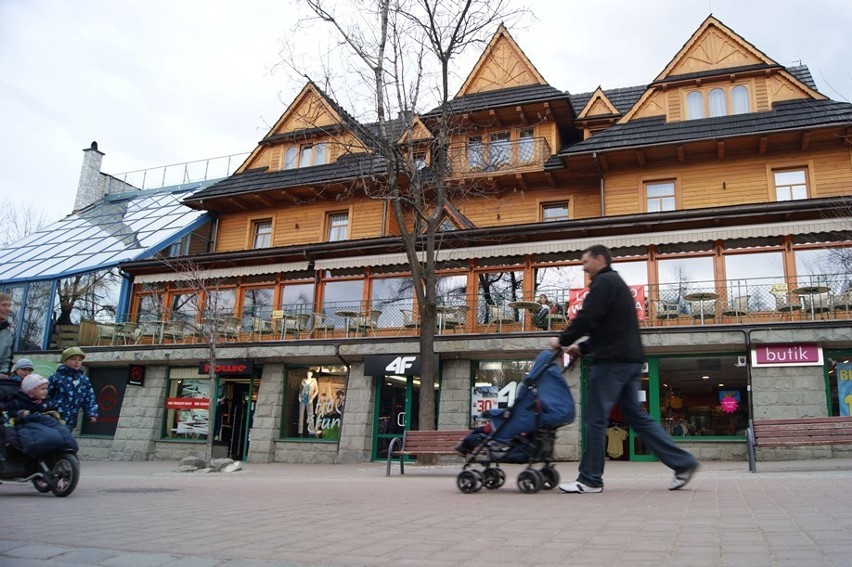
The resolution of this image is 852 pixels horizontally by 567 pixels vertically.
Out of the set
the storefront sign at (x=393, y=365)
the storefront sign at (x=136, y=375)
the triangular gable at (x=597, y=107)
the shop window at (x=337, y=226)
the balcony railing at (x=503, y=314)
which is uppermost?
the triangular gable at (x=597, y=107)

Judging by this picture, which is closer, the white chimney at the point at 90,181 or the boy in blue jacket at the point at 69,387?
the boy in blue jacket at the point at 69,387

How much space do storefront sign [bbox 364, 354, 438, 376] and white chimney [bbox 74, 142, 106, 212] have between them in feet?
81.1

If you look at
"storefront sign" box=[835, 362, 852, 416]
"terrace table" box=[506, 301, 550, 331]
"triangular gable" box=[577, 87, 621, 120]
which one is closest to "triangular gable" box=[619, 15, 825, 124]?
"triangular gable" box=[577, 87, 621, 120]

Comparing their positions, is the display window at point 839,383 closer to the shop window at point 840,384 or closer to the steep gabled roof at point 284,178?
the shop window at point 840,384

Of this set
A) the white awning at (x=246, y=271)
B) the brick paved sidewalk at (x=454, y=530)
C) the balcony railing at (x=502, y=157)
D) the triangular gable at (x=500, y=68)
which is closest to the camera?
the brick paved sidewalk at (x=454, y=530)

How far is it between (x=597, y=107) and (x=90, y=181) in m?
27.8

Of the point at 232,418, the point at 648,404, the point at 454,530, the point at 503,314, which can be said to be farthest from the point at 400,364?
the point at 454,530

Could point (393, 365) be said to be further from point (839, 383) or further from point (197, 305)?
point (839, 383)

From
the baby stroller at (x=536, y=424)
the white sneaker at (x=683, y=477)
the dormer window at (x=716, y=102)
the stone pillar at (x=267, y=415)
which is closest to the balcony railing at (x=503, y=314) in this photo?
the stone pillar at (x=267, y=415)

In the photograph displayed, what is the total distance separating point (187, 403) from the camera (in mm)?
23938

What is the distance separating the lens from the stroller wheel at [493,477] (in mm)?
7859

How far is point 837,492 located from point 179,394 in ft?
71.0

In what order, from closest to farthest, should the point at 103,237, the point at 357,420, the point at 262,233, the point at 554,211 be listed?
the point at 357,420
the point at 554,211
the point at 262,233
the point at 103,237

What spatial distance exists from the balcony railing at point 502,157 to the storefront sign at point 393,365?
6.70 metres
